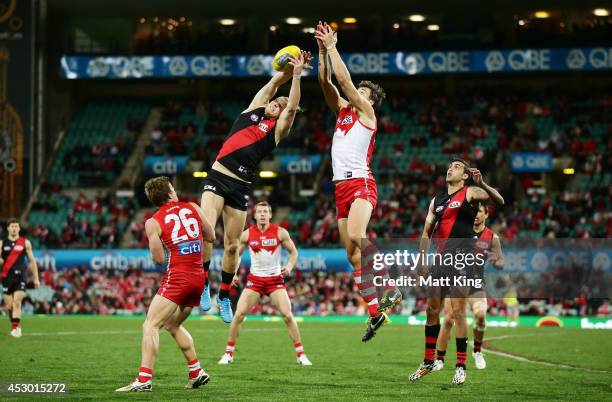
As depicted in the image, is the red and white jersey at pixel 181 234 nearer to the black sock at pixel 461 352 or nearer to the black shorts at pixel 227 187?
the black shorts at pixel 227 187

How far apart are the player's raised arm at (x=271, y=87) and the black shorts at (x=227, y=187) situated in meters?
1.05

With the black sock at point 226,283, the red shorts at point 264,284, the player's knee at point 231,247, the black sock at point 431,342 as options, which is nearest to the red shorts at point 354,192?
the player's knee at point 231,247

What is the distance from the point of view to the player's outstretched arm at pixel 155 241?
40.8ft

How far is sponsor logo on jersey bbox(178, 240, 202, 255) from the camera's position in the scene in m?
12.8

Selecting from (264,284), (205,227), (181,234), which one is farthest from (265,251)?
(181,234)

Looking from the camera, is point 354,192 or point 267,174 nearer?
point 354,192

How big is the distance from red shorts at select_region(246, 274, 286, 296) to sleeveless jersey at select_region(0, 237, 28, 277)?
8727 mm

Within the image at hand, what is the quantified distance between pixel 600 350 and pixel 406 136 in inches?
1174

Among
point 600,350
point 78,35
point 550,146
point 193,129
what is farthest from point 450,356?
point 78,35

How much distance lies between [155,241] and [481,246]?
21.0 ft

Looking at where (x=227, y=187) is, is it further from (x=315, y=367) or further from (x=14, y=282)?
(x=14, y=282)

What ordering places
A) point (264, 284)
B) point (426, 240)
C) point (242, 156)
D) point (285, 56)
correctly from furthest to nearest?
point (264, 284) → point (426, 240) → point (242, 156) → point (285, 56)

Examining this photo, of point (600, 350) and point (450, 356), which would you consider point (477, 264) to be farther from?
point (600, 350)

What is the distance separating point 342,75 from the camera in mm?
13039
